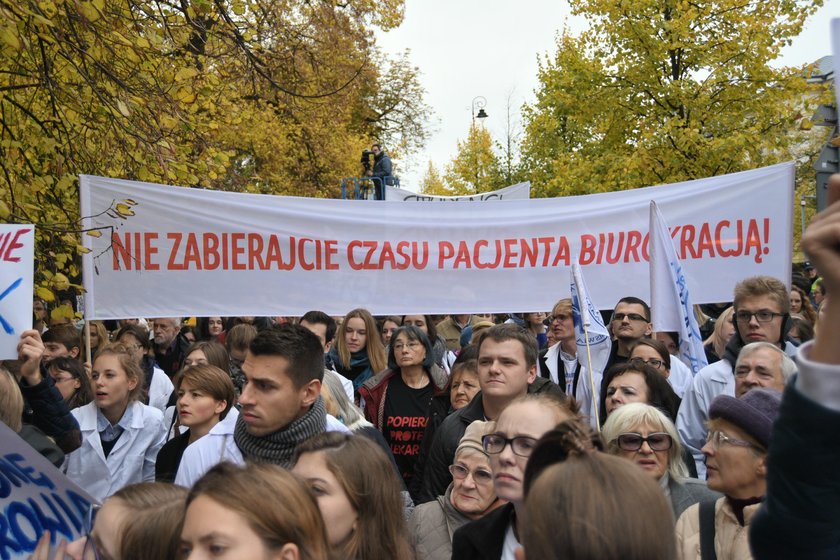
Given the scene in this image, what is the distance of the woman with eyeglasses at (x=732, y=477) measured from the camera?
3.37m

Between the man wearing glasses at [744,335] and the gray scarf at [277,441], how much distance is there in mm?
2343

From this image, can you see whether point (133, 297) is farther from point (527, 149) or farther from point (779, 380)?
point (527, 149)

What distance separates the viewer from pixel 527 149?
36.3m

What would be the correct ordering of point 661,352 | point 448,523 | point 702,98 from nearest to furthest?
1. point 448,523
2. point 661,352
3. point 702,98

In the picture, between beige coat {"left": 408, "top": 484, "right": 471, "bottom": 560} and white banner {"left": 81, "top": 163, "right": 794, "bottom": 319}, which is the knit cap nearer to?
beige coat {"left": 408, "top": 484, "right": 471, "bottom": 560}

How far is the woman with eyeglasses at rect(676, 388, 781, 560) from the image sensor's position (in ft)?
11.0

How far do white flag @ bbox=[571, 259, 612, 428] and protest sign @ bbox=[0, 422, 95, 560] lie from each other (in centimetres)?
303

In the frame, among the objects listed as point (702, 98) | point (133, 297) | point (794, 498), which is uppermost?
point (702, 98)

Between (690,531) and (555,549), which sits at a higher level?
(555,549)

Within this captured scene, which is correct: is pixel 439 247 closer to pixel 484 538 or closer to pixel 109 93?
pixel 109 93

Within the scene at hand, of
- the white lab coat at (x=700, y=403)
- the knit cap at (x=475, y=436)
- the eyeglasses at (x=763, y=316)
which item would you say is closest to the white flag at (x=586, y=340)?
the white lab coat at (x=700, y=403)

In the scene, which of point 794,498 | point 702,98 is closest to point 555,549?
point 794,498

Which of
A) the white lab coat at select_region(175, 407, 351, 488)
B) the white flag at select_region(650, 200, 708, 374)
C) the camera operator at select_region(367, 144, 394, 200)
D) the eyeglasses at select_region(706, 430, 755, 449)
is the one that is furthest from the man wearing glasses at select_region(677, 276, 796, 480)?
the camera operator at select_region(367, 144, 394, 200)

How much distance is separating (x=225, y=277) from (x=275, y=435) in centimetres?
394
